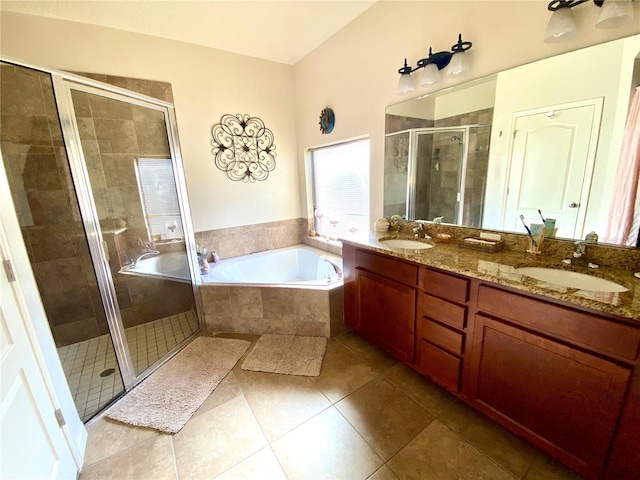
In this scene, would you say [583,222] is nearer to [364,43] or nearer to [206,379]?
[364,43]

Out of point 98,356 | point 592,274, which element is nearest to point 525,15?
point 592,274

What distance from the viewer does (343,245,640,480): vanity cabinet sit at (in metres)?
0.93

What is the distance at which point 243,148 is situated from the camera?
9.80 feet

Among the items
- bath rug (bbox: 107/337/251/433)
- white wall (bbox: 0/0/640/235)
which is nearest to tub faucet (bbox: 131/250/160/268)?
white wall (bbox: 0/0/640/235)

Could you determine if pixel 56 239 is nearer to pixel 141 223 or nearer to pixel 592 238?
pixel 141 223

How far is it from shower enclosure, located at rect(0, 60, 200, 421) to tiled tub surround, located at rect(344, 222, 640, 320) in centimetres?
180

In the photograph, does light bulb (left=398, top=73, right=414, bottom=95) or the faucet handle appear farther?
light bulb (left=398, top=73, right=414, bottom=95)

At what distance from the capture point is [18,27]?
1.94 metres

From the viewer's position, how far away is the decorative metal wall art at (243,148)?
9.32ft

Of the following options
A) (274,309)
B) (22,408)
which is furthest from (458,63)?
(22,408)

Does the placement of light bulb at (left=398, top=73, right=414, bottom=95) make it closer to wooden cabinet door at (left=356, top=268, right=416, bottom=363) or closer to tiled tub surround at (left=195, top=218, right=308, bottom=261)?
wooden cabinet door at (left=356, top=268, right=416, bottom=363)

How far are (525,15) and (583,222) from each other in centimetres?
113

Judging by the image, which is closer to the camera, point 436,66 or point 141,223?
point 436,66

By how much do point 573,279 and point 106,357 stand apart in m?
3.01
